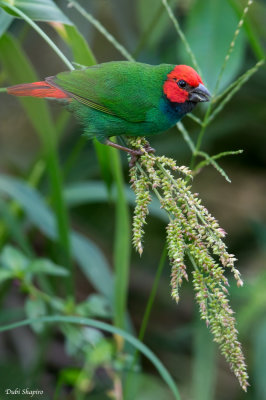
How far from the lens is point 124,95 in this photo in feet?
5.85

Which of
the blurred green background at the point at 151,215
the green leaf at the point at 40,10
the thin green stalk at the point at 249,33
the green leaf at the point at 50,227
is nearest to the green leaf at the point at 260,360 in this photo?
the blurred green background at the point at 151,215

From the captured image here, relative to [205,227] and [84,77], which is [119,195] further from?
[205,227]

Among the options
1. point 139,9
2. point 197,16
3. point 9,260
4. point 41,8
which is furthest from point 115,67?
point 139,9

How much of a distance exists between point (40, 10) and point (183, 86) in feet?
1.67

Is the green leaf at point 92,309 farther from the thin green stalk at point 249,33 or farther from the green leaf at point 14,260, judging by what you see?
the thin green stalk at point 249,33

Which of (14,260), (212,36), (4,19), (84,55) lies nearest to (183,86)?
(84,55)

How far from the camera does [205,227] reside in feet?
4.11

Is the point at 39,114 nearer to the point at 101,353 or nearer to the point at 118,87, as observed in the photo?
the point at 118,87

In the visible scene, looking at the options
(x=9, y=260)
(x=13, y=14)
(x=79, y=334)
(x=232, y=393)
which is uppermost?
(x=13, y=14)

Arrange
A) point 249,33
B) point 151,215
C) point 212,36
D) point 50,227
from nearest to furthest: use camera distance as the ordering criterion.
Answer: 1. point 249,33
2. point 50,227
3. point 212,36
4. point 151,215

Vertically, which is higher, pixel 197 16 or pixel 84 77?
pixel 197 16

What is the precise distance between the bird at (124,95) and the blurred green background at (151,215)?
0.32m

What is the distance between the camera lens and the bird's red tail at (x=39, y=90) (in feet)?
5.48

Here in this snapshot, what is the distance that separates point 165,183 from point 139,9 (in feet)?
7.30
